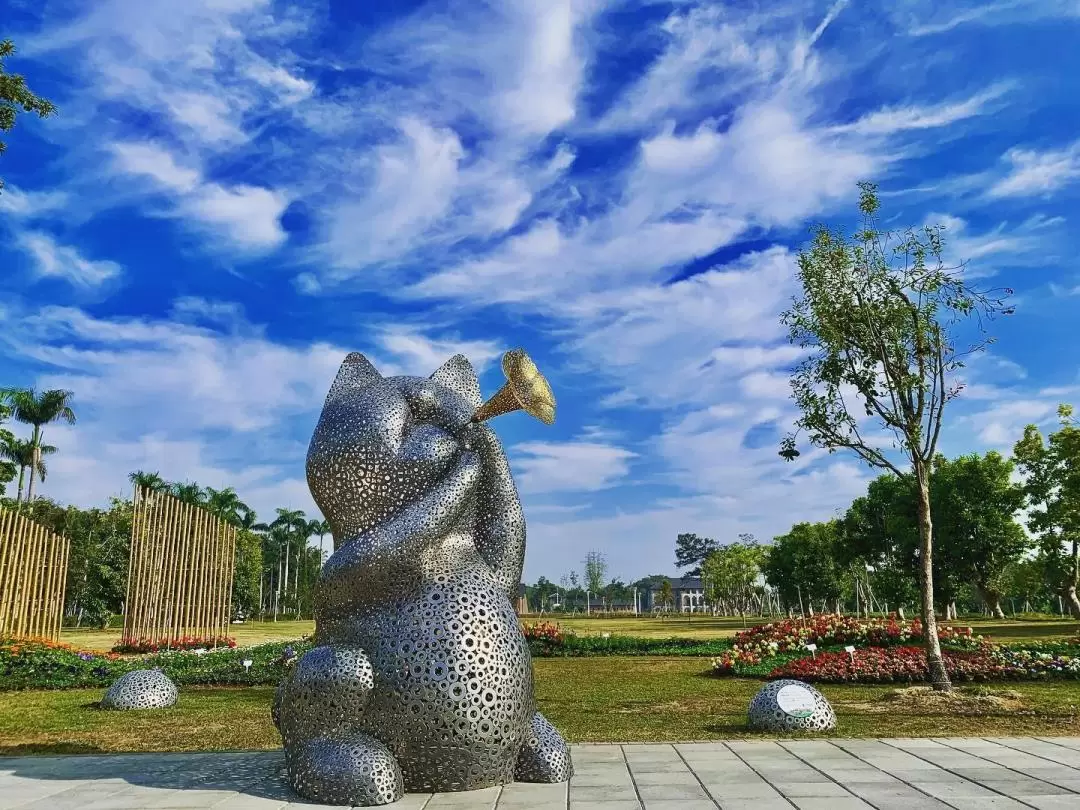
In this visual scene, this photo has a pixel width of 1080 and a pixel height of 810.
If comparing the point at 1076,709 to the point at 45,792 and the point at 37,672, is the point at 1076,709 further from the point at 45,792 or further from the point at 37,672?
the point at 37,672

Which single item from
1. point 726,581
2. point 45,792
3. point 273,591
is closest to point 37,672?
point 45,792

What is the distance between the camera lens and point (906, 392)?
465 inches

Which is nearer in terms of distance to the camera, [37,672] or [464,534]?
[464,534]

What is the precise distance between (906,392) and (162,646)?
15894 millimetres

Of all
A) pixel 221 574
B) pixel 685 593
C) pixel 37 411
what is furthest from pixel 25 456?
pixel 685 593

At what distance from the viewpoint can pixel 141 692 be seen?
1055 centimetres

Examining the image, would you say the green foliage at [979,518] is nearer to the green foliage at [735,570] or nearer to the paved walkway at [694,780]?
the green foliage at [735,570]

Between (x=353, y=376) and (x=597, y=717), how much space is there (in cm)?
540

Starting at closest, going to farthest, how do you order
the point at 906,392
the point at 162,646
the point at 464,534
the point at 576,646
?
the point at 464,534, the point at 906,392, the point at 162,646, the point at 576,646

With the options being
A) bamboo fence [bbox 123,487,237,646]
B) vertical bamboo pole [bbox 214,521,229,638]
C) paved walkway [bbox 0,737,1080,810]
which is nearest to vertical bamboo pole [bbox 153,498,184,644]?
bamboo fence [bbox 123,487,237,646]

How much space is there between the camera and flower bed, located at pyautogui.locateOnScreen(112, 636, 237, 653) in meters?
18.0

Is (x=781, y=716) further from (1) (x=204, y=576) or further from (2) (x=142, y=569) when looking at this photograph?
(1) (x=204, y=576)

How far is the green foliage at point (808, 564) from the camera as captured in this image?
46.2 m

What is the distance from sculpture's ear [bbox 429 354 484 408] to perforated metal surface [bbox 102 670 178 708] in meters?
6.74
